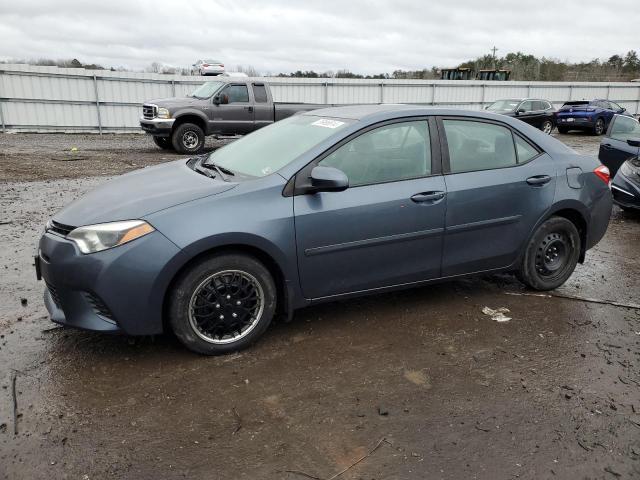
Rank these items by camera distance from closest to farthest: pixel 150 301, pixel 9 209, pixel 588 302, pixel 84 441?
pixel 84 441, pixel 150 301, pixel 588 302, pixel 9 209

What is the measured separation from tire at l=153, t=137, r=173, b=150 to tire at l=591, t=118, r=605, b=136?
60.6 feet

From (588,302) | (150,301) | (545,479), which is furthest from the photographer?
(588,302)

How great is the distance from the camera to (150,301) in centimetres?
326

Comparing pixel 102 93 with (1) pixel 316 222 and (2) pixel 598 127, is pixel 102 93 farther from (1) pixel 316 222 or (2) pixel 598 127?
(2) pixel 598 127

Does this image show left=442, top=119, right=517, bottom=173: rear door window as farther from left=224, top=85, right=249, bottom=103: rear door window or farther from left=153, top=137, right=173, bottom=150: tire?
left=153, top=137, right=173, bottom=150: tire

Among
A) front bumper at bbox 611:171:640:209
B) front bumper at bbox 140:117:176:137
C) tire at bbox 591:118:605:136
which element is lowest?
tire at bbox 591:118:605:136

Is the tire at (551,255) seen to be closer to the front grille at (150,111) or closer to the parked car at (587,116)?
the front grille at (150,111)

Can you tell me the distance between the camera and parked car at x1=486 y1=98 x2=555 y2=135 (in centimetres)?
2122

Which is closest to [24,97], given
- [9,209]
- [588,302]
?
[9,209]

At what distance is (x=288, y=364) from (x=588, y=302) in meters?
2.80

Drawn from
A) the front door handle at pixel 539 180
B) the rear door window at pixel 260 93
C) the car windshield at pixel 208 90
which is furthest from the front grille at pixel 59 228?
the rear door window at pixel 260 93

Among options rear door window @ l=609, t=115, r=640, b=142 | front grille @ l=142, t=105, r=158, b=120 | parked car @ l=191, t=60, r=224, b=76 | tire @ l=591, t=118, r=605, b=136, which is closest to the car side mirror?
rear door window @ l=609, t=115, r=640, b=142

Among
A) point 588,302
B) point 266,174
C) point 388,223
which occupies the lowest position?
point 588,302

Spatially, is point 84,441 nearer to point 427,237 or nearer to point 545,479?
point 545,479
